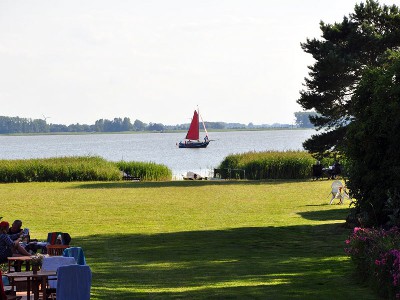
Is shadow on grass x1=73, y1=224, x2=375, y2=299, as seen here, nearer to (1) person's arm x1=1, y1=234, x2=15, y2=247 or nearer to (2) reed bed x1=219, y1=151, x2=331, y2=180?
(1) person's arm x1=1, y1=234, x2=15, y2=247

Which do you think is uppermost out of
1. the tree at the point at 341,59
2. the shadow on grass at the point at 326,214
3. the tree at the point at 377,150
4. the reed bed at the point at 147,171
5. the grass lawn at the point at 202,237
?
the tree at the point at 341,59

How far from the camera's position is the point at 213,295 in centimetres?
1382

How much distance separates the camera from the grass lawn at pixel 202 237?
48.2 ft

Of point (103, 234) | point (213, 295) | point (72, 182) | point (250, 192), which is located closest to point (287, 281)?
point (213, 295)

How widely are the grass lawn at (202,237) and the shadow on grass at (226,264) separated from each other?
0.02m

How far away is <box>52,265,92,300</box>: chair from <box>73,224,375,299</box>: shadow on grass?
2112 mm

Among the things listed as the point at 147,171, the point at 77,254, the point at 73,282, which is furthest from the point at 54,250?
the point at 147,171

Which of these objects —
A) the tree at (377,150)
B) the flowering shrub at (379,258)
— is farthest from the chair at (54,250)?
the tree at (377,150)

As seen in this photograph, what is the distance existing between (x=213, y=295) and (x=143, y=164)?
3859 cm

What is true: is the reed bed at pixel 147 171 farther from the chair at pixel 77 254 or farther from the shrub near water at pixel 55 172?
the chair at pixel 77 254

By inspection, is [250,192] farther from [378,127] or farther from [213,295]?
[213,295]

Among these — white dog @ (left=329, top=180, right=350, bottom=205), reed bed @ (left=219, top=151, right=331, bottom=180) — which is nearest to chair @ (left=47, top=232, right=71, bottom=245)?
white dog @ (left=329, top=180, right=350, bottom=205)

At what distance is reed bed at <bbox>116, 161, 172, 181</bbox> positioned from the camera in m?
50.6

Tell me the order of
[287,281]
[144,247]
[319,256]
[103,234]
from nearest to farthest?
Answer: [287,281], [319,256], [144,247], [103,234]
